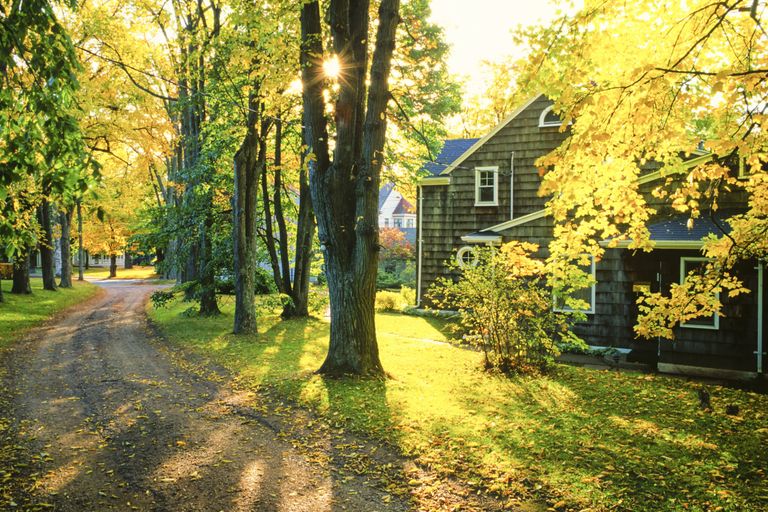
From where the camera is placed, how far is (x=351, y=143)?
942 centimetres

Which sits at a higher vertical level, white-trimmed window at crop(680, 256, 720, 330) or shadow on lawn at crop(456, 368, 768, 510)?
white-trimmed window at crop(680, 256, 720, 330)

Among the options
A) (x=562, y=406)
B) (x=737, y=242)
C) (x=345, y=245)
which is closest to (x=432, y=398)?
(x=562, y=406)

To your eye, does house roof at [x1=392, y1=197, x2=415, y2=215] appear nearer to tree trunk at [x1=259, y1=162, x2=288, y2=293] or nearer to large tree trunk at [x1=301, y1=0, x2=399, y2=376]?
tree trunk at [x1=259, y1=162, x2=288, y2=293]

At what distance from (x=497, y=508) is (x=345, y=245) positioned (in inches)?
220

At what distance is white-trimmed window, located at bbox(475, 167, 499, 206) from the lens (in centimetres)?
2075

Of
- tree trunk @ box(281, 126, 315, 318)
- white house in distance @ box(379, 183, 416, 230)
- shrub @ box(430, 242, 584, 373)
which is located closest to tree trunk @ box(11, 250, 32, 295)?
tree trunk @ box(281, 126, 315, 318)

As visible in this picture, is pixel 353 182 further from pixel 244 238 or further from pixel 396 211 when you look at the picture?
pixel 396 211

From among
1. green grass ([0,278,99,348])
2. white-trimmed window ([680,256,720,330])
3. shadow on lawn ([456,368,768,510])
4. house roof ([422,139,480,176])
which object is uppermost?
house roof ([422,139,480,176])

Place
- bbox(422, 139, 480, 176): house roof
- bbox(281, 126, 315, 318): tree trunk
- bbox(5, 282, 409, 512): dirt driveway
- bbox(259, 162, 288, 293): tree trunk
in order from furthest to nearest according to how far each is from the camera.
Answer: bbox(422, 139, 480, 176): house roof < bbox(281, 126, 315, 318): tree trunk < bbox(259, 162, 288, 293): tree trunk < bbox(5, 282, 409, 512): dirt driveway

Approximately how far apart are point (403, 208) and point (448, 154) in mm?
29550

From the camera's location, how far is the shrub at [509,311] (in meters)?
10.2

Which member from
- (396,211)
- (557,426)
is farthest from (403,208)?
(557,426)

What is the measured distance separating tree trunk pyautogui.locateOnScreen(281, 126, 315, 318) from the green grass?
27.7 feet

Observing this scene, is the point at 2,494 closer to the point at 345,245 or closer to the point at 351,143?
the point at 345,245
